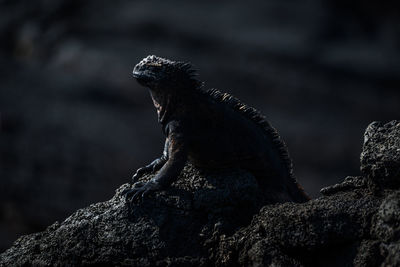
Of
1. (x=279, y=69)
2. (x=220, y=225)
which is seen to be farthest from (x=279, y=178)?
(x=279, y=69)

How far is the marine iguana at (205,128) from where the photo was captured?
16.4 ft

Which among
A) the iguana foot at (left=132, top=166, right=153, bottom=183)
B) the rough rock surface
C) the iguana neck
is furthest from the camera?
the iguana foot at (left=132, top=166, right=153, bottom=183)

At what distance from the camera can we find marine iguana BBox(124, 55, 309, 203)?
5.01m

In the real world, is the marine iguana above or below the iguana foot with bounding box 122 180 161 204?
above

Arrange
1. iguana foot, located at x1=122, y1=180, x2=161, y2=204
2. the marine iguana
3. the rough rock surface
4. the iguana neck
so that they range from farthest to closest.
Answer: the iguana neck < the marine iguana < iguana foot, located at x1=122, y1=180, x2=161, y2=204 < the rough rock surface

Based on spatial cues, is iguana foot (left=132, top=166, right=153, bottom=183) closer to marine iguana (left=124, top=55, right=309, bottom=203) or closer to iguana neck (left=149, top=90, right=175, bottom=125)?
marine iguana (left=124, top=55, right=309, bottom=203)

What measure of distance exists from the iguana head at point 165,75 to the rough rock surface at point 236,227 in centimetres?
65

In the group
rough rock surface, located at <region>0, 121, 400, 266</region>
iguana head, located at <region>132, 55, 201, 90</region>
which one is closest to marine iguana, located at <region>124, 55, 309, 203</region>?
iguana head, located at <region>132, 55, 201, 90</region>

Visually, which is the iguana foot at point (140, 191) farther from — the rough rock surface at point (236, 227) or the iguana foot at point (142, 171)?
the iguana foot at point (142, 171)

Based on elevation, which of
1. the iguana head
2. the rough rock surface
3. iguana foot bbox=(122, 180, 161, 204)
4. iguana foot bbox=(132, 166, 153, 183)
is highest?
the iguana head

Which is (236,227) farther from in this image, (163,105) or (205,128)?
(163,105)

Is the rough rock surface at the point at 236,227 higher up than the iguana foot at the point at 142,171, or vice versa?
the iguana foot at the point at 142,171

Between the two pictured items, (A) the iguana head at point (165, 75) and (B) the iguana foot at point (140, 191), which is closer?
(B) the iguana foot at point (140, 191)

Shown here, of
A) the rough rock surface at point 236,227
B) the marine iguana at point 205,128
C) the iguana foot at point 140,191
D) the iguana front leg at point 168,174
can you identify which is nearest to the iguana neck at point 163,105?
the marine iguana at point 205,128
